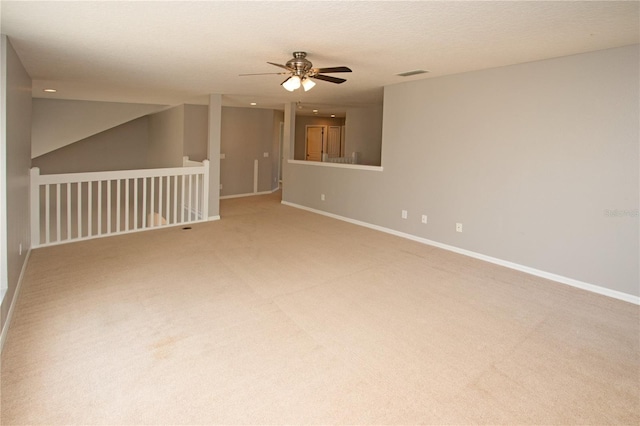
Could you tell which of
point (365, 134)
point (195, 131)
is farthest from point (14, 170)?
point (365, 134)

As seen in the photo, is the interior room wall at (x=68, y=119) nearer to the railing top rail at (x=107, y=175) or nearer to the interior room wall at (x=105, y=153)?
the interior room wall at (x=105, y=153)

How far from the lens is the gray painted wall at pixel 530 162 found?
358 cm

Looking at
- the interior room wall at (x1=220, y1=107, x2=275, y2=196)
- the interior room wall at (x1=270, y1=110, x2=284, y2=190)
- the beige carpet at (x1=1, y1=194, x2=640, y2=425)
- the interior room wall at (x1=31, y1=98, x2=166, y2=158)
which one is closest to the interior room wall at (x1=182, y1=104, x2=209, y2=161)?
the interior room wall at (x1=220, y1=107, x2=275, y2=196)

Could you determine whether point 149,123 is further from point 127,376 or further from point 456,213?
point 127,376

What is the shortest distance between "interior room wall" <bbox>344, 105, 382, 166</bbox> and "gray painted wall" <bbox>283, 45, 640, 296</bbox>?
3265 millimetres

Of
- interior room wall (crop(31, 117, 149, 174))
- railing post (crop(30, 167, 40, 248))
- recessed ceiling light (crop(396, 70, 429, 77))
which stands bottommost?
railing post (crop(30, 167, 40, 248))

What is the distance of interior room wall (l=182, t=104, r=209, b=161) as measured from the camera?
854 cm

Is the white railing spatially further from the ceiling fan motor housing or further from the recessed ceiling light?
the recessed ceiling light

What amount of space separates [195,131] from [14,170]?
217 inches

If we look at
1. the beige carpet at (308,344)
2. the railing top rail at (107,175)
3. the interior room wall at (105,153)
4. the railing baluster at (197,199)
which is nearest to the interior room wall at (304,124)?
the interior room wall at (105,153)

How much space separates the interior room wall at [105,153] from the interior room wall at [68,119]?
1.85m

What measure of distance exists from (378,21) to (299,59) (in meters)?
1.13

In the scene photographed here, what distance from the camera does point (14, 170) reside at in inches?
132

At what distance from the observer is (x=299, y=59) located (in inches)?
147
